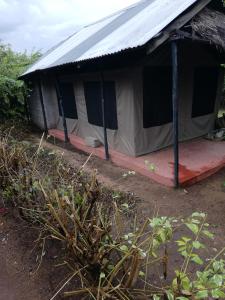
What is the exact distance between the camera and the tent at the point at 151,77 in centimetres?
436

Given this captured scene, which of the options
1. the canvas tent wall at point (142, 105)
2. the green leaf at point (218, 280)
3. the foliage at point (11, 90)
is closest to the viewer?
the green leaf at point (218, 280)

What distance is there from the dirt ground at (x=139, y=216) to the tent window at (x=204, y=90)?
94.6 inches

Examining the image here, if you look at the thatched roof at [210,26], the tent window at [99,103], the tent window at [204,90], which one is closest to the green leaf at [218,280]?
the thatched roof at [210,26]

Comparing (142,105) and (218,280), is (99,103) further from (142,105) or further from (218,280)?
(218,280)

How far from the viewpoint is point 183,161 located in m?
5.59

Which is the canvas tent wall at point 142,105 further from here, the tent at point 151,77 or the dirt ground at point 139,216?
the dirt ground at point 139,216

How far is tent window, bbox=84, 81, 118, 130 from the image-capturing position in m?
6.36

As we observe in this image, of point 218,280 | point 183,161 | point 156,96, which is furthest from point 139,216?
point 156,96

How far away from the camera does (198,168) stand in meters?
5.20

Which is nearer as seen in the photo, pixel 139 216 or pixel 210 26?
pixel 139 216

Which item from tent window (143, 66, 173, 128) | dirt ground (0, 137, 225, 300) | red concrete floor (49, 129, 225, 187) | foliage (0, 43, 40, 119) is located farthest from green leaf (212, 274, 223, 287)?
foliage (0, 43, 40, 119)

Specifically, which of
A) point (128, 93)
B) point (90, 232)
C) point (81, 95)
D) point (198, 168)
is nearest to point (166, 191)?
point (198, 168)

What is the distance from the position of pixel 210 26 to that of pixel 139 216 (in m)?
3.51

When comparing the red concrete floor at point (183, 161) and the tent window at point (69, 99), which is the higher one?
the tent window at point (69, 99)
